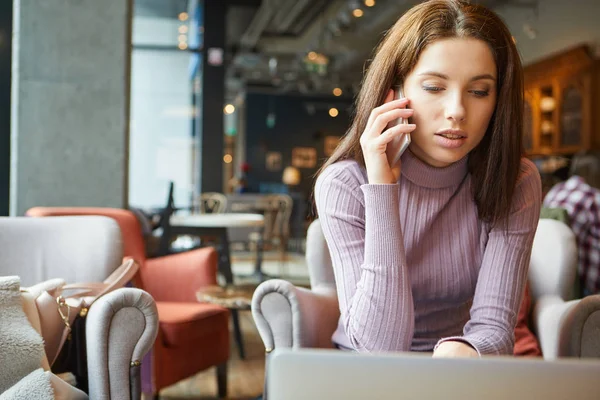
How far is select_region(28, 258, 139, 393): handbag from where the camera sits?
6.09 ft

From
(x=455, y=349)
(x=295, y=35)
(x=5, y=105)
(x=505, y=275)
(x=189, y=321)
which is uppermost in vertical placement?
(x=295, y=35)

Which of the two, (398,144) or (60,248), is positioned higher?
(398,144)

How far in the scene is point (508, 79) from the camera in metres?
1.40

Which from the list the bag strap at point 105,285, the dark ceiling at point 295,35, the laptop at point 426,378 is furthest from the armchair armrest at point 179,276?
the dark ceiling at point 295,35

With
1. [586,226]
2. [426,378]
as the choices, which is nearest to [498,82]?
[426,378]

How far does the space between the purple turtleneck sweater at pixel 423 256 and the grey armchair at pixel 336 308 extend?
59cm

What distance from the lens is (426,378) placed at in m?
0.63

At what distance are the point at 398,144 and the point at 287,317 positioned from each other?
33.7 inches

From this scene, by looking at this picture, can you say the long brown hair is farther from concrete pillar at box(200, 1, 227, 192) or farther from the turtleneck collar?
concrete pillar at box(200, 1, 227, 192)

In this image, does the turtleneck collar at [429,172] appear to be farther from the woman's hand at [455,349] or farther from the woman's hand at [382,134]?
the woman's hand at [455,349]

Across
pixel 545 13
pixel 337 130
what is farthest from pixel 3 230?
pixel 337 130

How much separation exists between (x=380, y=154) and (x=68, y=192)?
8.89 feet

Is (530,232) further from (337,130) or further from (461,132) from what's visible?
(337,130)

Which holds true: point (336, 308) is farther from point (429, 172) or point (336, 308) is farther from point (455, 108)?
point (455, 108)
